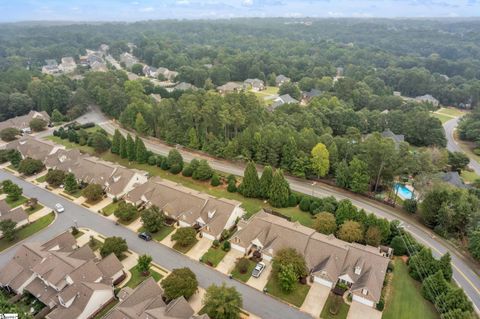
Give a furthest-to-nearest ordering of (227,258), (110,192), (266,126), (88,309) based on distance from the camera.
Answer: (266,126)
(110,192)
(227,258)
(88,309)

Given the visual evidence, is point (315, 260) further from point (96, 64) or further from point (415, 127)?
point (96, 64)

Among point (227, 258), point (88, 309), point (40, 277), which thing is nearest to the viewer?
point (88, 309)

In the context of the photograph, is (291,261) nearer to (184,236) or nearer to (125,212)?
(184,236)

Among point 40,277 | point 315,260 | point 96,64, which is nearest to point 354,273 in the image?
point 315,260

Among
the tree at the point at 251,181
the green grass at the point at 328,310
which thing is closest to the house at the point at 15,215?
the tree at the point at 251,181

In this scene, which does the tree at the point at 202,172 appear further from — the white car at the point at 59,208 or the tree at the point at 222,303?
the tree at the point at 222,303
